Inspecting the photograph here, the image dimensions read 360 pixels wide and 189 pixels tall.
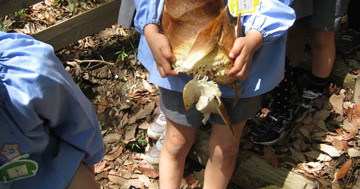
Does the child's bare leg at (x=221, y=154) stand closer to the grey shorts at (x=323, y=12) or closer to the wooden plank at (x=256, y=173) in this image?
the wooden plank at (x=256, y=173)

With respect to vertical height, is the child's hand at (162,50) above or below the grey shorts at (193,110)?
above

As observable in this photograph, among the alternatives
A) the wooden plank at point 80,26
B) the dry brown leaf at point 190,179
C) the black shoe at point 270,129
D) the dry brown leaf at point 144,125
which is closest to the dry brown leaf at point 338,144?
the black shoe at point 270,129

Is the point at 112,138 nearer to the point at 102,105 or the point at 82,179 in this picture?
the point at 102,105

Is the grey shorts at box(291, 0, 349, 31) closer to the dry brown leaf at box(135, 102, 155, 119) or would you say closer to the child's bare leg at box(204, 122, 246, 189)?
the child's bare leg at box(204, 122, 246, 189)

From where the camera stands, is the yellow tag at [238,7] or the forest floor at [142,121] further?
the forest floor at [142,121]

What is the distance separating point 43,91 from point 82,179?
467 millimetres

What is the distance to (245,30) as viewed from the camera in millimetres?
1611

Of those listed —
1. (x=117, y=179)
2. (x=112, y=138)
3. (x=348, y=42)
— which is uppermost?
(x=348, y=42)

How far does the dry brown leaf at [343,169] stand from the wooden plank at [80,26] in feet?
7.29

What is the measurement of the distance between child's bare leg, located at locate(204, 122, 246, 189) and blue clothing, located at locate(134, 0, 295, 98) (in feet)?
0.98

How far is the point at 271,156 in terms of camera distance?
96.2 inches

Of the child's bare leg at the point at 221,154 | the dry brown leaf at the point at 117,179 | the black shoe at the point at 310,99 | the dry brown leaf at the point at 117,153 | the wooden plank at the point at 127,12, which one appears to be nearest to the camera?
the child's bare leg at the point at 221,154

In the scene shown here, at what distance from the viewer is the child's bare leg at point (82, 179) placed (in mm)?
1447

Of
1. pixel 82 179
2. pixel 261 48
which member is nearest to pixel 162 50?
pixel 261 48
